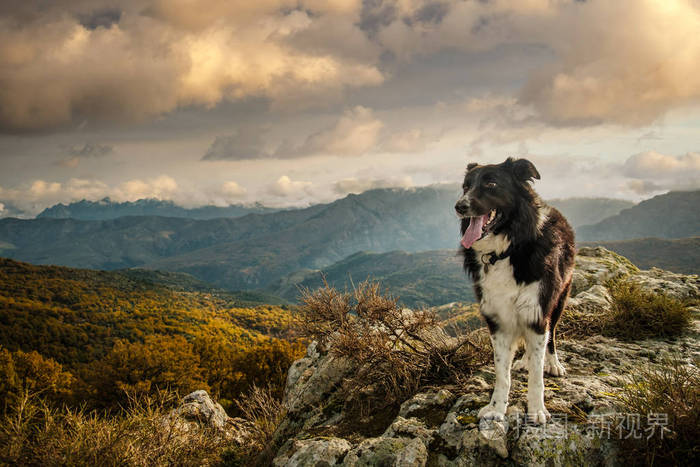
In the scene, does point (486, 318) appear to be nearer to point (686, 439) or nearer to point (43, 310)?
point (686, 439)

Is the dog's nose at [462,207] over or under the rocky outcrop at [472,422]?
over

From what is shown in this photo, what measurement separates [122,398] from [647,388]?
34.6m

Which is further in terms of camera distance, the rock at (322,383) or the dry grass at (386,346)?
the rock at (322,383)

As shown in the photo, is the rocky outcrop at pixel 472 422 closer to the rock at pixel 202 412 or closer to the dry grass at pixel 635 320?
the dry grass at pixel 635 320

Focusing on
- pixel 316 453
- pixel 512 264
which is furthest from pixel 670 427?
pixel 316 453

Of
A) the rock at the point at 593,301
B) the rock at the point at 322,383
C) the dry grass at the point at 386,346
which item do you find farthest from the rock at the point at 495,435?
the rock at the point at 593,301

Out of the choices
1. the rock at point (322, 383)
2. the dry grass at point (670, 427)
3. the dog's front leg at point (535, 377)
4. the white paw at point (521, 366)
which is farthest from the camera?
the rock at point (322, 383)

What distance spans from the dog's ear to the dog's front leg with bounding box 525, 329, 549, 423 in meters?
1.90

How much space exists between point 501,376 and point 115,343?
7551 cm

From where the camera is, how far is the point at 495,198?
4141mm

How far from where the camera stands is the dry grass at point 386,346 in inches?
218

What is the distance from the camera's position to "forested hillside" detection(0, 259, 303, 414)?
31.1 meters

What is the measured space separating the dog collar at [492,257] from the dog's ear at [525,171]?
926mm

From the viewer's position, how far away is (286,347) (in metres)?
37.5
